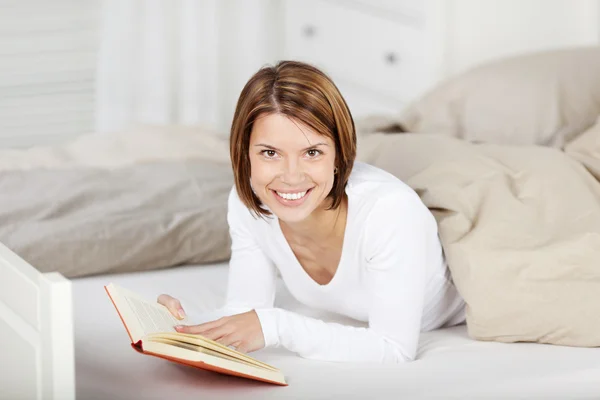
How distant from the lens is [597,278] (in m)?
1.79

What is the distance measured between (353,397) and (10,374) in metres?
0.46

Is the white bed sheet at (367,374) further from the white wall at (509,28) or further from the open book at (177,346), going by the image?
the white wall at (509,28)

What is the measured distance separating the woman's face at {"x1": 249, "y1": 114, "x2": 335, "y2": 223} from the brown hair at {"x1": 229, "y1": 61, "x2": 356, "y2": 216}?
0.04 feet

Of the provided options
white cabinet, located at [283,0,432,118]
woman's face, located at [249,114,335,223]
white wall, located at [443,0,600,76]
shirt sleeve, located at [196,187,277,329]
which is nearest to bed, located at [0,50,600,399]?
shirt sleeve, located at [196,187,277,329]

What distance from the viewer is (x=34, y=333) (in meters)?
1.30

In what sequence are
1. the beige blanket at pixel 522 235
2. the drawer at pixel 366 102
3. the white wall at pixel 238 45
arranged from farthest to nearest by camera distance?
the white wall at pixel 238 45 → the drawer at pixel 366 102 → the beige blanket at pixel 522 235

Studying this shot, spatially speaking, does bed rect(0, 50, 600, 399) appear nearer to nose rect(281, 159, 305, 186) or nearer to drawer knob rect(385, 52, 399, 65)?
nose rect(281, 159, 305, 186)

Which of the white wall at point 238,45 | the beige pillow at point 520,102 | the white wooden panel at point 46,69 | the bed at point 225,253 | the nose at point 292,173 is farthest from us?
the white wall at point 238,45

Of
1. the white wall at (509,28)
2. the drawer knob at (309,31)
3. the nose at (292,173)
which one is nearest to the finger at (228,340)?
the nose at (292,173)

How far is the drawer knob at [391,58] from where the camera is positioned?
132 inches

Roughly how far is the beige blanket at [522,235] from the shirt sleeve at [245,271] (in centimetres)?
31

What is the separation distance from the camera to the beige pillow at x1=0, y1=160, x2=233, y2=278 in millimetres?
2123

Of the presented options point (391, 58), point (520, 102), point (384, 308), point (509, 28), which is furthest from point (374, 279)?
point (391, 58)

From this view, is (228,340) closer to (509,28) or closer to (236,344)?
(236,344)
